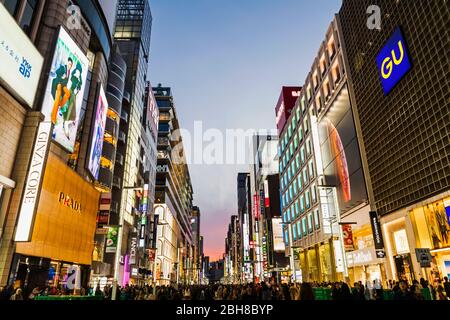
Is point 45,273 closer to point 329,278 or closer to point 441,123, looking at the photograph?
point 441,123

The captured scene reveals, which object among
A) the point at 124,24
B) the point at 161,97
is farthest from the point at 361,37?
the point at 161,97

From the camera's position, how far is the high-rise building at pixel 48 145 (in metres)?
20.5

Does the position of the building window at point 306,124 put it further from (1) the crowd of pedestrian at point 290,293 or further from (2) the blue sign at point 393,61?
(1) the crowd of pedestrian at point 290,293

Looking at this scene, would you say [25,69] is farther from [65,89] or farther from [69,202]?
[69,202]

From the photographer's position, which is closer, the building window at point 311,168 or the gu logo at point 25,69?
the gu logo at point 25,69

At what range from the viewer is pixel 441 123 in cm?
2245

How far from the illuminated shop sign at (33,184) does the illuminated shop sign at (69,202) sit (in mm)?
5516

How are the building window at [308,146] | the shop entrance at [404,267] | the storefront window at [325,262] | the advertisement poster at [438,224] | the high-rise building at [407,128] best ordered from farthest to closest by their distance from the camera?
the building window at [308,146] < the storefront window at [325,262] < the shop entrance at [404,267] < the high-rise building at [407,128] < the advertisement poster at [438,224]

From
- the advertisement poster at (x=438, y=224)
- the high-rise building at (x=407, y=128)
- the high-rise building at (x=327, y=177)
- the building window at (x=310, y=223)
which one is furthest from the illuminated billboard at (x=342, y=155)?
the building window at (x=310, y=223)

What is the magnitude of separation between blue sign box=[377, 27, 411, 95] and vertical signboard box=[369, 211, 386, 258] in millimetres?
12388

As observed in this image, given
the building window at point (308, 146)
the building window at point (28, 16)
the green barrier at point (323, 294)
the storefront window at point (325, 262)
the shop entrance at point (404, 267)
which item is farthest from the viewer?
the building window at point (308, 146)

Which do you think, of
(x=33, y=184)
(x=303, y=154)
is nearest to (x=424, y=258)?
→ (x=33, y=184)

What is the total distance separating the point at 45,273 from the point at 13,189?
26.1 ft

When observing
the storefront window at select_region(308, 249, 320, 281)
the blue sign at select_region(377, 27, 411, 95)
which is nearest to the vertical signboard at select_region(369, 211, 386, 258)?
the blue sign at select_region(377, 27, 411, 95)
